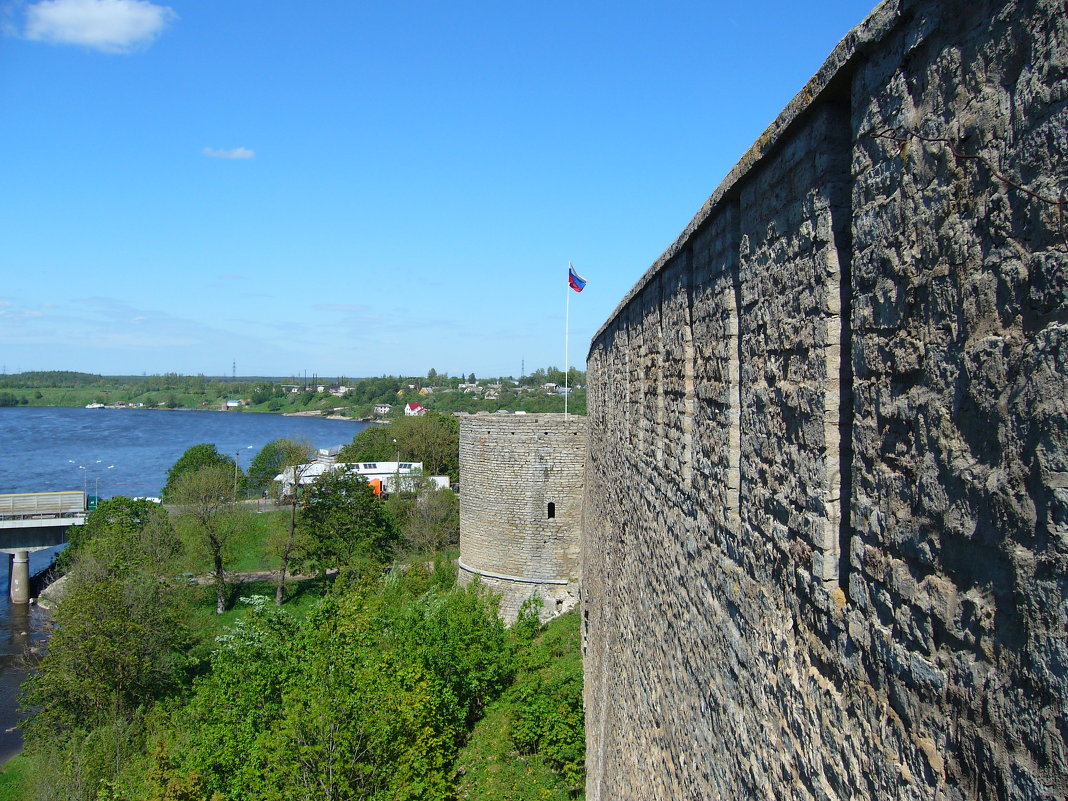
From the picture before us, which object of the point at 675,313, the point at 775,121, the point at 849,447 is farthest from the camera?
the point at 675,313

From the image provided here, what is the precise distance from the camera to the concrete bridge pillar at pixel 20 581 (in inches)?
1214

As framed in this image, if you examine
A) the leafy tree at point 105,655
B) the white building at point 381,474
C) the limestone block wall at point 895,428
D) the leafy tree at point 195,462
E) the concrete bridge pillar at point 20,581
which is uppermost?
the limestone block wall at point 895,428

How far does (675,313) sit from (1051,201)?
122 inches

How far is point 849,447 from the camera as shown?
7.23ft

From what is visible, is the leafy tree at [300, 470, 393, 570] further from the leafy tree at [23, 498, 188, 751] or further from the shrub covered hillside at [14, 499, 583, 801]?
the leafy tree at [23, 498, 188, 751]

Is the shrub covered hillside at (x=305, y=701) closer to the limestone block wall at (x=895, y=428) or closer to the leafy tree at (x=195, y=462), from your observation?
the limestone block wall at (x=895, y=428)

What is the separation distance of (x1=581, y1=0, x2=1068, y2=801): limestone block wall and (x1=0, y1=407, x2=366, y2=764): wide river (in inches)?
854

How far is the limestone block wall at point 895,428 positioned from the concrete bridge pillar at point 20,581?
114 ft

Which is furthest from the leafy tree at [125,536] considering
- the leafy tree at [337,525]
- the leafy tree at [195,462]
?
the leafy tree at [195,462]

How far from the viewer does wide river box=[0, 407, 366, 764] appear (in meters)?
25.9

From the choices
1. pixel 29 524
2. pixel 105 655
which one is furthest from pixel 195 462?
pixel 105 655

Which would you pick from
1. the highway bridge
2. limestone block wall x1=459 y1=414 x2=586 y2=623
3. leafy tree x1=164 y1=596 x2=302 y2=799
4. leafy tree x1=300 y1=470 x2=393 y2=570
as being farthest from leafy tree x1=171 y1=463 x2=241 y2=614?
limestone block wall x1=459 y1=414 x2=586 y2=623

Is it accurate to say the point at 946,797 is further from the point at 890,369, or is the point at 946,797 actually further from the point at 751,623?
the point at 751,623

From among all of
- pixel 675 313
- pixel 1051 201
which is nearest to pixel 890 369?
pixel 1051 201
